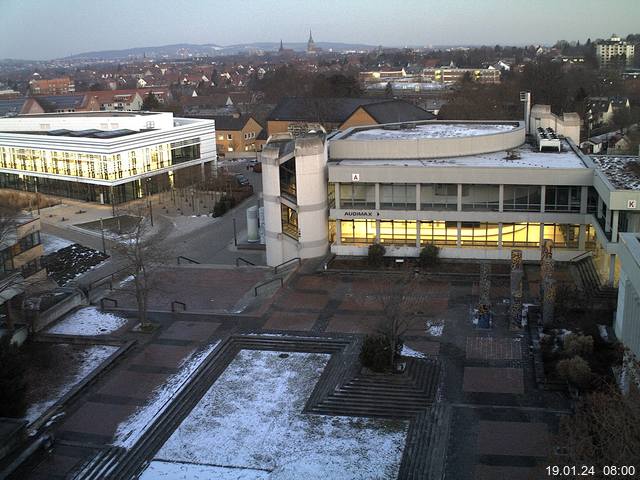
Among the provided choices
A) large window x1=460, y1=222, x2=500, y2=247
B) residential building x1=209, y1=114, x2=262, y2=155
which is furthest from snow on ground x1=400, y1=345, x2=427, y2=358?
residential building x1=209, y1=114, x2=262, y2=155

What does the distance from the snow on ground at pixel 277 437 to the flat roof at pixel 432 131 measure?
22135 millimetres

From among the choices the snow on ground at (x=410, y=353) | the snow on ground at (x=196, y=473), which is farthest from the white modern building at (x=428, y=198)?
the snow on ground at (x=196, y=473)

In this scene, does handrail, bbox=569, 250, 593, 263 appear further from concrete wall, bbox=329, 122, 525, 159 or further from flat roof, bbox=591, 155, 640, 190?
concrete wall, bbox=329, 122, 525, 159

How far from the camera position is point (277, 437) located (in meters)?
21.2

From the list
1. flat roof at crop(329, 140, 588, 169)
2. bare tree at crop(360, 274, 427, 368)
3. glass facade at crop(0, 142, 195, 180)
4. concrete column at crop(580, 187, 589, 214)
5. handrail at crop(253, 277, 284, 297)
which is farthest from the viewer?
glass facade at crop(0, 142, 195, 180)

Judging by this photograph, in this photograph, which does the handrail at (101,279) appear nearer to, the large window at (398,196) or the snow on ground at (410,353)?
the large window at (398,196)

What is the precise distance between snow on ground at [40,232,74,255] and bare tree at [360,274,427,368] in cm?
2295

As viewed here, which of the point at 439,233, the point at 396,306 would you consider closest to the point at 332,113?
the point at 439,233

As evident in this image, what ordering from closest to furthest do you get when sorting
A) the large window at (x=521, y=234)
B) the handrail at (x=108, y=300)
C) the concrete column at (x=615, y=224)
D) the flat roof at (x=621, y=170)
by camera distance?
1. the concrete column at (x=615, y=224)
2. the flat roof at (x=621, y=170)
3. the handrail at (x=108, y=300)
4. the large window at (x=521, y=234)

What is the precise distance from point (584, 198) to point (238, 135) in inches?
2232

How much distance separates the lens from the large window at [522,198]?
3578cm

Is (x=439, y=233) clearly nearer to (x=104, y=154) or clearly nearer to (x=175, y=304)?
(x=175, y=304)

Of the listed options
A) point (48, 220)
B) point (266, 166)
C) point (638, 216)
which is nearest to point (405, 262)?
point (266, 166)

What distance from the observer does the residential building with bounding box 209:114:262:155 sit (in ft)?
282
